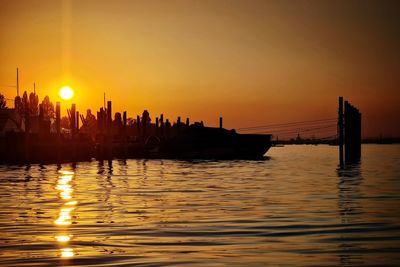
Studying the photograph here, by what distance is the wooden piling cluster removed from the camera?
53969 millimetres

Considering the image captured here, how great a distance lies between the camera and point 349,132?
189ft

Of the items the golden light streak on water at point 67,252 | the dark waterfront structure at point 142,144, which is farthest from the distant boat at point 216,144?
the golden light streak on water at point 67,252

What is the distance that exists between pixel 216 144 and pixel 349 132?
2410 centimetres

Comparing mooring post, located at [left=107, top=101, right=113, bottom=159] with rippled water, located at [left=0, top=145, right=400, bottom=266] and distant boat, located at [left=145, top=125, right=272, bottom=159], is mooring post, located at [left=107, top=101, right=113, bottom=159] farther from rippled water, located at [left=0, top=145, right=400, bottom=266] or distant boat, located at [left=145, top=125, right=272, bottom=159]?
rippled water, located at [left=0, top=145, right=400, bottom=266]

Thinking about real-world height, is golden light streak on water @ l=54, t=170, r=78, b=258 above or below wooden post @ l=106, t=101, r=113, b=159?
below

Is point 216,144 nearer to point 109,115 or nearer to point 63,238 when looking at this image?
point 109,115

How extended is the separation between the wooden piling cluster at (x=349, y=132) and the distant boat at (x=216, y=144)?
16.2m

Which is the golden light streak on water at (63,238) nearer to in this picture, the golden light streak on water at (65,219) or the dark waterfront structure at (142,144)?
the golden light streak on water at (65,219)

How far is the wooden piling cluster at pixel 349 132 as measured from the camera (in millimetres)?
53969

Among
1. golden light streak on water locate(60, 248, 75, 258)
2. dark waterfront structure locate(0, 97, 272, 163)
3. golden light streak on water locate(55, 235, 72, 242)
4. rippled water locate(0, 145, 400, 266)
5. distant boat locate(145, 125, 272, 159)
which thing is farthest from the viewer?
distant boat locate(145, 125, 272, 159)

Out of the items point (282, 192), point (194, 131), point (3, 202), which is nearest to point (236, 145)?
point (194, 131)

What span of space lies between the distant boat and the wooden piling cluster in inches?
636

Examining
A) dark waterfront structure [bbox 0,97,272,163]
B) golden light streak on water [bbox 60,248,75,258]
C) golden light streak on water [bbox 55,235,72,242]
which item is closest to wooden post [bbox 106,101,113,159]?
dark waterfront structure [bbox 0,97,272,163]

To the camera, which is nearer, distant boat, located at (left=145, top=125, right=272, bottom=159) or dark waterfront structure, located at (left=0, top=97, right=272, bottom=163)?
dark waterfront structure, located at (left=0, top=97, right=272, bottom=163)
